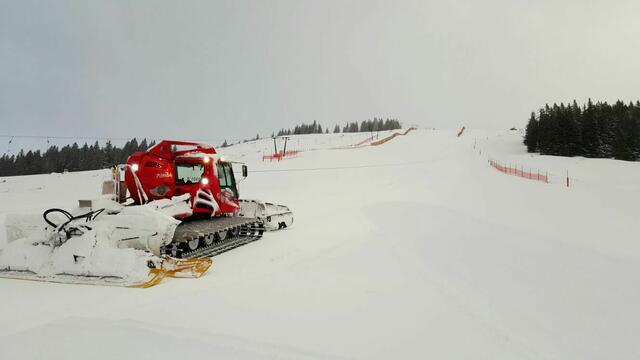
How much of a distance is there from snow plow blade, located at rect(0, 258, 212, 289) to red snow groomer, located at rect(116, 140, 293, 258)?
1.10 meters

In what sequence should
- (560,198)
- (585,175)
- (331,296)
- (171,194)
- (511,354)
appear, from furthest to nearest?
(585,175) → (560,198) → (171,194) → (331,296) → (511,354)

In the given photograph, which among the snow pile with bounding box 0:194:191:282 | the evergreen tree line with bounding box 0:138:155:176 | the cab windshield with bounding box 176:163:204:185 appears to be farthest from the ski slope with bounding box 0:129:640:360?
the evergreen tree line with bounding box 0:138:155:176

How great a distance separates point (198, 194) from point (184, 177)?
0.78 m

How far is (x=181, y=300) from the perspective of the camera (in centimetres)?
575

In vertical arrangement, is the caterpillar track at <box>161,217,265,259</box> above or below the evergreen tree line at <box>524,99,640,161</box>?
below

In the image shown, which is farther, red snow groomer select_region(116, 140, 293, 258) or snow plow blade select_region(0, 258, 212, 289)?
red snow groomer select_region(116, 140, 293, 258)

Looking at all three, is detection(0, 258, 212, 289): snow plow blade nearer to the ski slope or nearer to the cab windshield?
the ski slope

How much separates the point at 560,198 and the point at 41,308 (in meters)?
21.6

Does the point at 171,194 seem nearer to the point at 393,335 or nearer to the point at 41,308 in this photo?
the point at 41,308

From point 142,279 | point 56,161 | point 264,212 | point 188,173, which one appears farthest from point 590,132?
point 56,161

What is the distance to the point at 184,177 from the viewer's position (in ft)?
35.6

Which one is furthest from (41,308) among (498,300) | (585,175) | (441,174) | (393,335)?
(585,175)

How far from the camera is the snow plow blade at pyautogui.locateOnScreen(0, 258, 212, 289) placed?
6.54 meters

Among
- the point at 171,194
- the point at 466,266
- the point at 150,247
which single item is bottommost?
the point at 466,266
